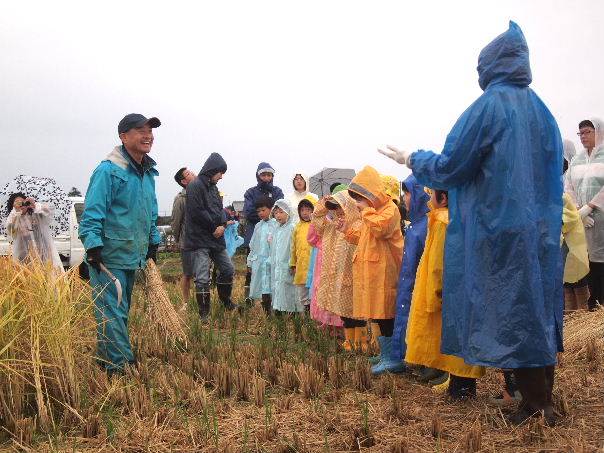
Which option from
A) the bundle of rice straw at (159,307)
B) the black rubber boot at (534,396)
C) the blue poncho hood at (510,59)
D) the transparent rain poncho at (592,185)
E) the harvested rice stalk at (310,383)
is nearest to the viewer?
the black rubber boot at (534,396)

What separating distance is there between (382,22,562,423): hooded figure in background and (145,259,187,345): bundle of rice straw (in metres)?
2.48

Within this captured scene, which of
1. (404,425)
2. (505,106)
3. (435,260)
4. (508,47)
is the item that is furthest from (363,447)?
(508,47)

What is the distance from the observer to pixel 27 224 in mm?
8055

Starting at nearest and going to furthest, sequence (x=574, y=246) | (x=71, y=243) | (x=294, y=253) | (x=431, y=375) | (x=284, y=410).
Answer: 1. (x=284, y=410)
2. (x=431, y=375)
3. (x=574, y=246)
4. (x=294, y=253)
5. (x=71, y=243)

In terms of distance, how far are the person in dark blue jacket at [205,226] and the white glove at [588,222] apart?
386 centimetres

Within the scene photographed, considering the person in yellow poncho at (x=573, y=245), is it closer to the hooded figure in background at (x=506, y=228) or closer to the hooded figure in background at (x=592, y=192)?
the hooded figure in background at (x=592, y=192)

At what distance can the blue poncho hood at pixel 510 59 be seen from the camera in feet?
10.8

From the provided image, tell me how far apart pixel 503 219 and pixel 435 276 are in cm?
71

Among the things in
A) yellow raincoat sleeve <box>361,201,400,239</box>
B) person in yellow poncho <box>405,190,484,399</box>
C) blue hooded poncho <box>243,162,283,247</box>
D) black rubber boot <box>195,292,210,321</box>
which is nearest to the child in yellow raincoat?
yellow raincoat sleeve <box>361,201,400,239</box>

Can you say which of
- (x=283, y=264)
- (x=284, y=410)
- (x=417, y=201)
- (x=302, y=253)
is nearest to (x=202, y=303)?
(x=283, y=264)

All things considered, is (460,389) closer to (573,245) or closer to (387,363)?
(387,363)

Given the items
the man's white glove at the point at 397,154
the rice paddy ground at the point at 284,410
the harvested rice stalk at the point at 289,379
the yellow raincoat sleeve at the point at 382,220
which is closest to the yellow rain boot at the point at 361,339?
the rice paddy ground at the point at 284,410

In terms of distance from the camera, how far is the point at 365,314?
4711mm

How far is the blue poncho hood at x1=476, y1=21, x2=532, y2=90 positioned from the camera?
10.8ft
